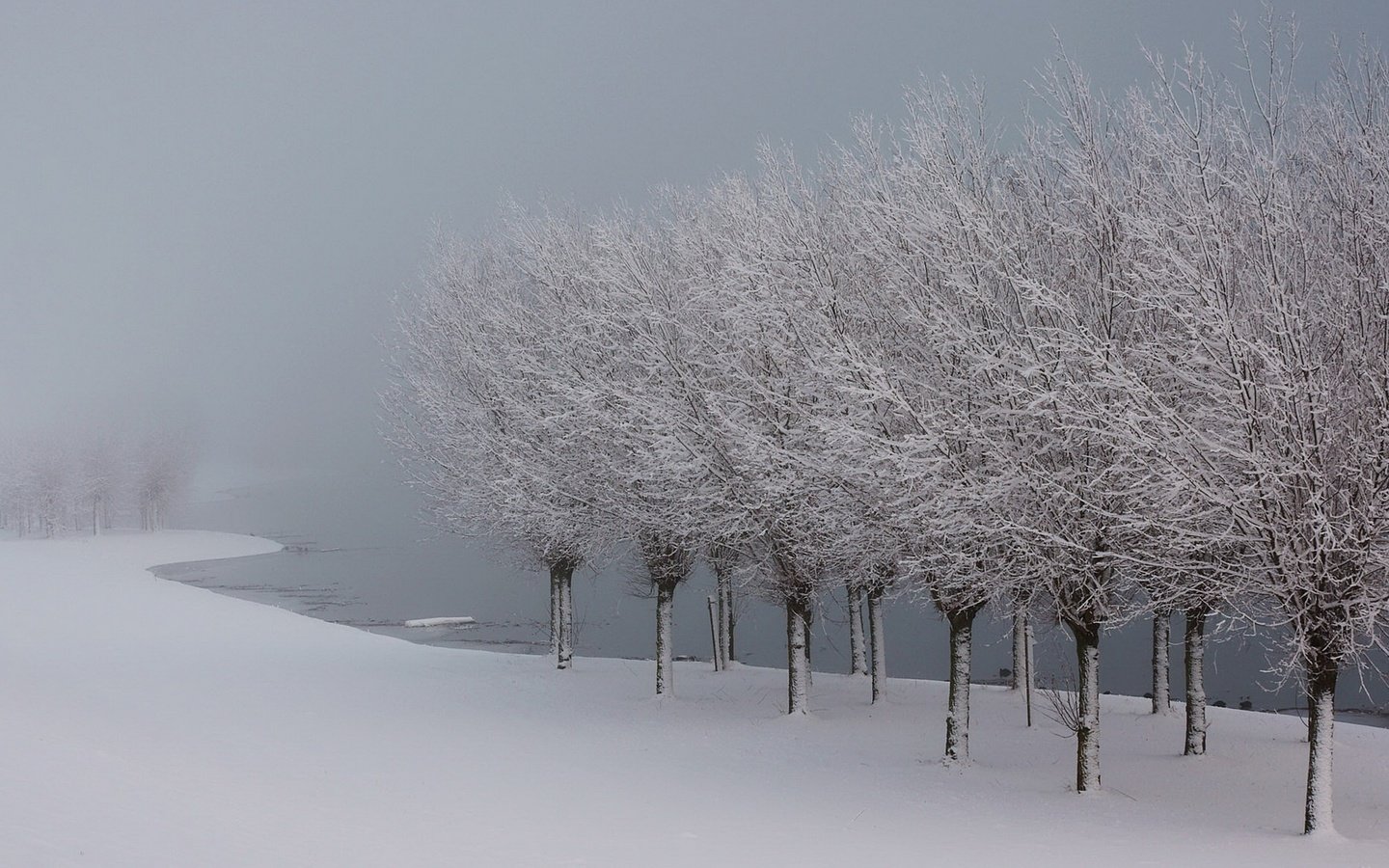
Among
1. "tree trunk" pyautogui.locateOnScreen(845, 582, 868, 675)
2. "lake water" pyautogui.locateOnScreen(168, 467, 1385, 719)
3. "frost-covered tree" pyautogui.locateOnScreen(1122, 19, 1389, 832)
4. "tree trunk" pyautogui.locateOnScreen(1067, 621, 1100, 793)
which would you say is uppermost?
"frost-covered tree" pyautogui.locateOnScreen(1122, 19, 1389, 832)

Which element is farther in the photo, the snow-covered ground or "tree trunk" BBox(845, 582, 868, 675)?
"tree trunk" BBox(845, 582, 868, 675)

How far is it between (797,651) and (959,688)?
4683 mm

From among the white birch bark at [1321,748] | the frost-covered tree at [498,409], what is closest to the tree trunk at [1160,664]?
the white birch bark at [1321,748]

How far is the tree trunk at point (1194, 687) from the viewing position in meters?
19.1

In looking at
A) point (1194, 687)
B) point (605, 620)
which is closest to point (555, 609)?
point (1194, 687)

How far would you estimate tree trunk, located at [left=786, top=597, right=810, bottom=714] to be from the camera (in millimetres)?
22059

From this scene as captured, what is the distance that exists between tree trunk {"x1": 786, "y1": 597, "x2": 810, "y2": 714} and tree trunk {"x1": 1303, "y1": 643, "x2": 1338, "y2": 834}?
→ 10.2 meters

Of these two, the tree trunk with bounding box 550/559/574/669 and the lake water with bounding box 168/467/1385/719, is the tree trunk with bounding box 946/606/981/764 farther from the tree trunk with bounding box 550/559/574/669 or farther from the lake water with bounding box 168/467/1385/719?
the tree trunk with bounding box 550/559/574/669

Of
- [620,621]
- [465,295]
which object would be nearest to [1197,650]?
[465,295]

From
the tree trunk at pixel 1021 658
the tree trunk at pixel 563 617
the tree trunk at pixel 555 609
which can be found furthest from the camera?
the tree trunk at pixel 555 609

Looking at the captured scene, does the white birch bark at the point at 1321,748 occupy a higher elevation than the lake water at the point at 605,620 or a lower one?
higher

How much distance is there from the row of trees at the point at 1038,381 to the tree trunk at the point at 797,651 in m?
0.07

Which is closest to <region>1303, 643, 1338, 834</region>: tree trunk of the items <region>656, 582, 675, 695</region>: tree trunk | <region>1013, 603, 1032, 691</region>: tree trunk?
<region>1013, 603, 1032, 691</region>: tree trunk

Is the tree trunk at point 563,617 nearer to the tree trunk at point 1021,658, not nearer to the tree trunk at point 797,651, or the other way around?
the tree trunk at point 797,651
